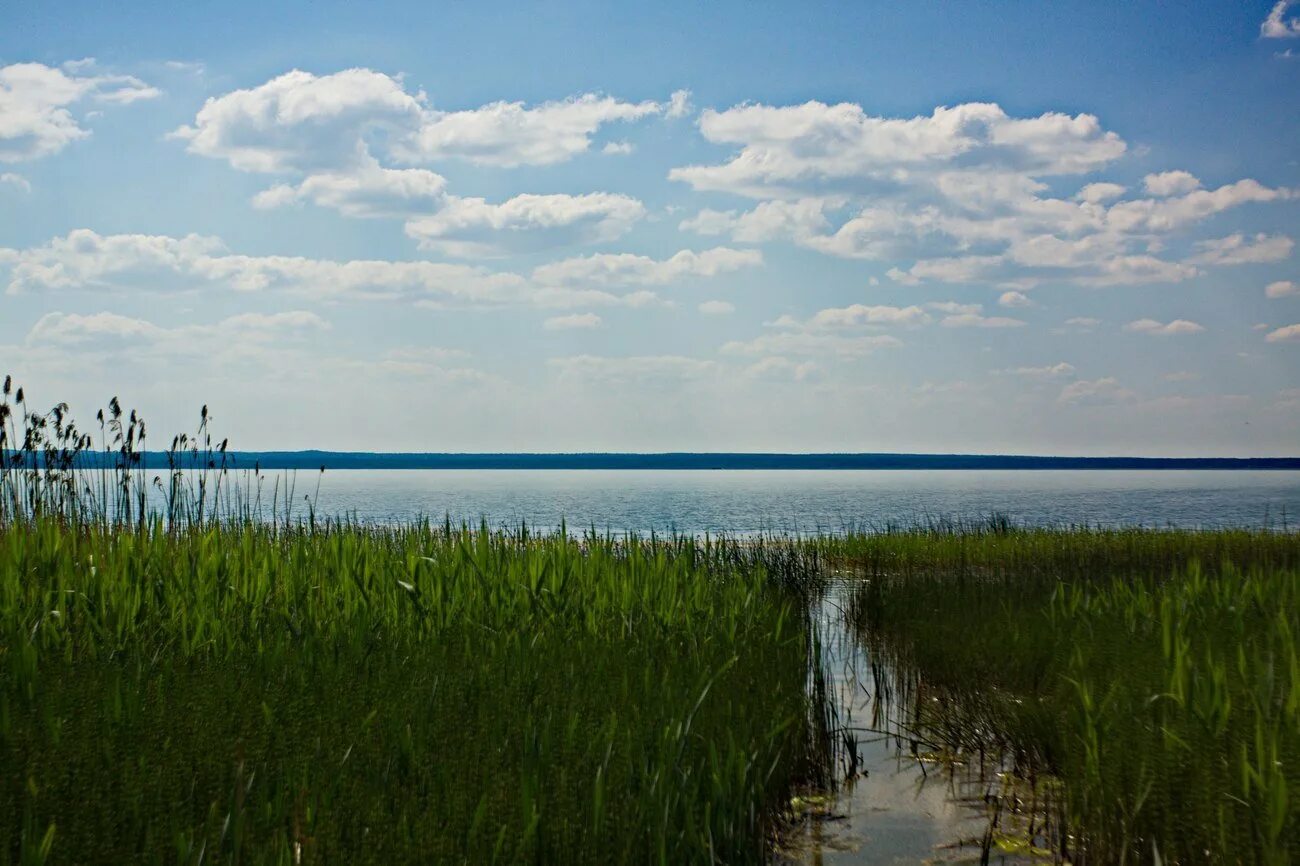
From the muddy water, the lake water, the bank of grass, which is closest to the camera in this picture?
the bank of grass

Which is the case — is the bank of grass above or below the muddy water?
above

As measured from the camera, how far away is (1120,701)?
20.7 feet

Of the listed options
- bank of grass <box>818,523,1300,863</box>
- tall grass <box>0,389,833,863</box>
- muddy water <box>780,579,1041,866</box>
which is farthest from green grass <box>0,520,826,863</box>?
bank of grass <box>818,523,1300,863</box>

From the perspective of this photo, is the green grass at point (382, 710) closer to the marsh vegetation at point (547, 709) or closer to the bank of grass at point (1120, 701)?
the marsh vegetation at point (547, 709)

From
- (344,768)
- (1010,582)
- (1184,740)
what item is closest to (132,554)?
(344,768)

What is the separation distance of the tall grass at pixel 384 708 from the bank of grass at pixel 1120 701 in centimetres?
143

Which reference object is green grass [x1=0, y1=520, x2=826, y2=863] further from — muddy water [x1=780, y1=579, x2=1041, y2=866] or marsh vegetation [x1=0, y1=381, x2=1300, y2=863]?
muddy water [x1=780, y1=579, x2=1041, y2=866]

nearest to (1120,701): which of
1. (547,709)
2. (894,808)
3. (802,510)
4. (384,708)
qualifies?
(894,808)

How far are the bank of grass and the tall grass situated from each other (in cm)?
143

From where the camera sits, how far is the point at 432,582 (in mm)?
8922

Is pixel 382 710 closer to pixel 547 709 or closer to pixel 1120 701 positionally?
pixel 547 709

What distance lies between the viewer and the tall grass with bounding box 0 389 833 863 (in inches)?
161

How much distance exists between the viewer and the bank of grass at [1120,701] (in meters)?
4.87

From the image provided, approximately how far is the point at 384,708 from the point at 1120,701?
4.58 meters
